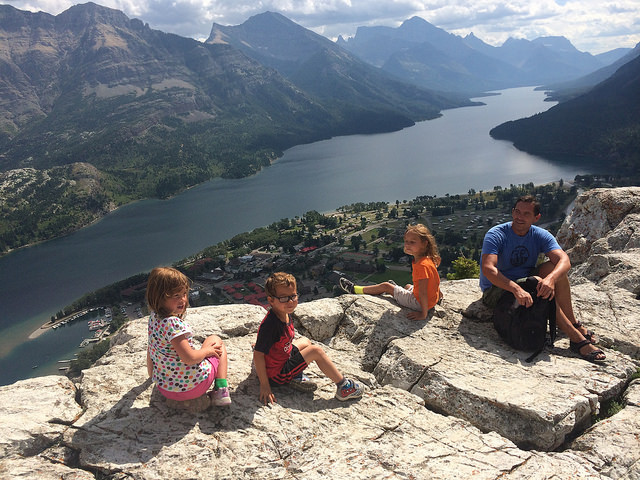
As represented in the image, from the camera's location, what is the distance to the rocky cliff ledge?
4.47 meters

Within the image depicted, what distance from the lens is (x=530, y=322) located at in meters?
6.71

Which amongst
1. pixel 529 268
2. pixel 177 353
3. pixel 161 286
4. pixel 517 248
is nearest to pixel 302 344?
pixel 177 353

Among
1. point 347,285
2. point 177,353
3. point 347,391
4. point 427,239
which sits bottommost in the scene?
point 347,391

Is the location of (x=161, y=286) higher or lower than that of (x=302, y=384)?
higher

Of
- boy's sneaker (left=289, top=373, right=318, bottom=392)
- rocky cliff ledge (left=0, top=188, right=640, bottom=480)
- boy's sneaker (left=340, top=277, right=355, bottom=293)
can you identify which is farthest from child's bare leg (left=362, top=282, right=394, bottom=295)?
boy's sneaker (left=289, top=373, right=318, bottom=392)

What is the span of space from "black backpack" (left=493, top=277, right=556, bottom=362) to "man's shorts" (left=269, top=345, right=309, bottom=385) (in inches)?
148

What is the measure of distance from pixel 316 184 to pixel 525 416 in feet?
481

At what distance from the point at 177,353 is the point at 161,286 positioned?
848 millimetres

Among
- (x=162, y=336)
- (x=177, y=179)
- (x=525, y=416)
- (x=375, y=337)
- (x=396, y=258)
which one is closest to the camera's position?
(x=162, y=336)

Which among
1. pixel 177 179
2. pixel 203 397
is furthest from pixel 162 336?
pixel 177 179

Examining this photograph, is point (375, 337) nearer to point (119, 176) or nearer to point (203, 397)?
point (203, 397)

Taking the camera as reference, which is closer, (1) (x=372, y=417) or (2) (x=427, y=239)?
(1) (x=372, y=417)

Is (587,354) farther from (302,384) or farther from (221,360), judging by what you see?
(221,360)

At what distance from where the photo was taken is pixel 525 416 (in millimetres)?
5430
